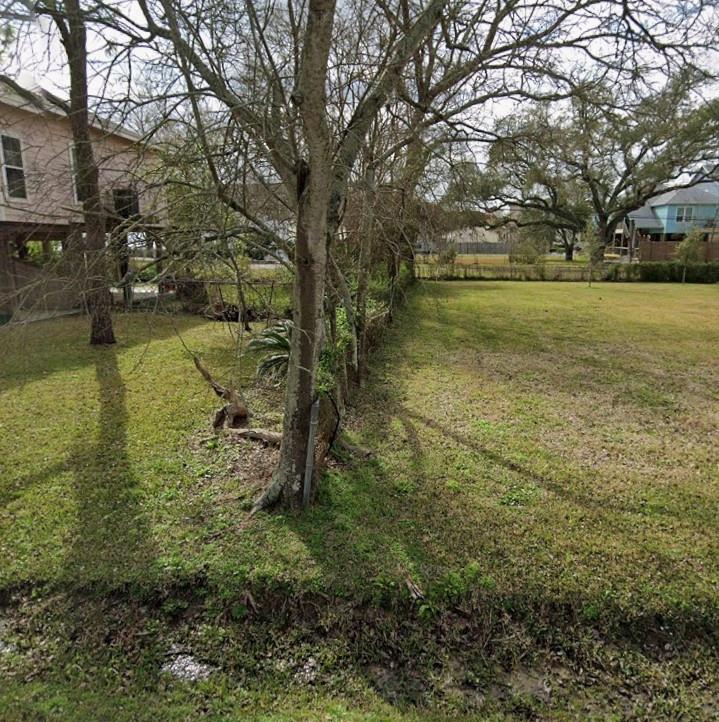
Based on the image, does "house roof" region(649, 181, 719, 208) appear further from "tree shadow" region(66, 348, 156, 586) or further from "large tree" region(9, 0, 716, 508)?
"tree shadow" region(66, 348, 156, 586)

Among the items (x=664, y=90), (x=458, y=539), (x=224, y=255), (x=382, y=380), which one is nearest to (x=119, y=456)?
(x=224, y=255)

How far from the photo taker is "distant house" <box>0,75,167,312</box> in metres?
3.21

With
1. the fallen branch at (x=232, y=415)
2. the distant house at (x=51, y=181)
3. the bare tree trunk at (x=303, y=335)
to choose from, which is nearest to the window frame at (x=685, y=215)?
the distant house at (x=51, y=181)

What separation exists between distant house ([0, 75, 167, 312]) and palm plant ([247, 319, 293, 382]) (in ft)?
8.06

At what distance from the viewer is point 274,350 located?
8094 millimetres

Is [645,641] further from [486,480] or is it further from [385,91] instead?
[385,91]

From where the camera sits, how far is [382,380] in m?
7.12

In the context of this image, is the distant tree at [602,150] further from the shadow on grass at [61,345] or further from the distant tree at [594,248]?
the shadow on grass at [61,345]

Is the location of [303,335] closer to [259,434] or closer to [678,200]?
[259,434]

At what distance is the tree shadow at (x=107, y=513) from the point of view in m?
3.07

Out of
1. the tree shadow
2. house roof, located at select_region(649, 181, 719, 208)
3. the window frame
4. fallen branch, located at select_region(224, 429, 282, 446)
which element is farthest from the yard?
house roof, located at select_region(649, 181, 719, 208)

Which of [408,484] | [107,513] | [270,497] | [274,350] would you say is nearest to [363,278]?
[274,350]

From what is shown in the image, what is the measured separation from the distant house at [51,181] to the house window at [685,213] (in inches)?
1752

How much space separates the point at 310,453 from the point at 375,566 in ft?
2.95
